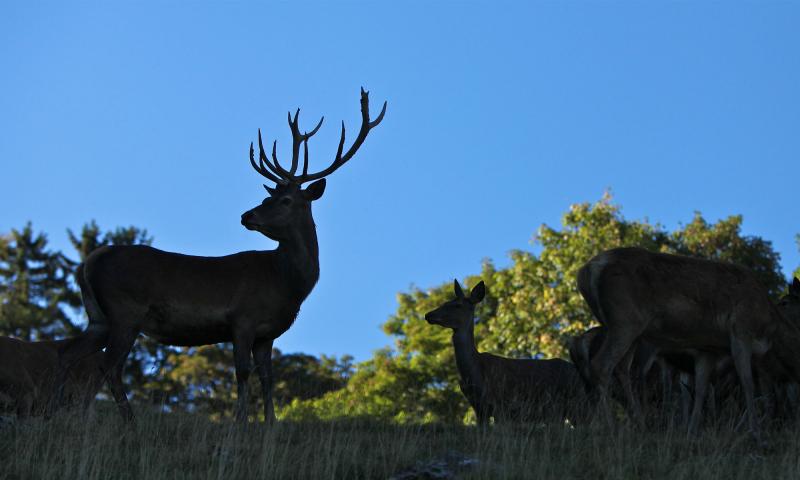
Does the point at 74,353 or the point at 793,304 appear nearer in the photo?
the point at 74,353

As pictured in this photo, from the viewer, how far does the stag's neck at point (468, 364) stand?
13122 mm

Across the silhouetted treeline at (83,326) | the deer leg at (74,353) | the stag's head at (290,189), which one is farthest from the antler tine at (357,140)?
the silhouetted treeline at (83,326)

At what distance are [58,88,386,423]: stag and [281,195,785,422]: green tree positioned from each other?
1834cm

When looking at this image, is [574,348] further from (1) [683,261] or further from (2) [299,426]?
(2) [299,426]

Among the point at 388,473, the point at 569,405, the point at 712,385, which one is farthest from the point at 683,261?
the point at 388,473

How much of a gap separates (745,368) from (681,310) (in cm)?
84

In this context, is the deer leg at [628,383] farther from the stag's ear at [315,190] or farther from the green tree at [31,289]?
the green tree at [31,289]

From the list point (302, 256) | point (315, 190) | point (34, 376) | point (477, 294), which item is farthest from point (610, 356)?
point (34, 376)

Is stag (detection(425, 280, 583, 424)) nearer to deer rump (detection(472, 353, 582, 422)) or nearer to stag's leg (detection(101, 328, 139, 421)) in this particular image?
deer rump (detection(472, 353, 582, 422))

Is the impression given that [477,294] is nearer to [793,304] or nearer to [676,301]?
[793,304]

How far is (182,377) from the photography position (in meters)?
40.1

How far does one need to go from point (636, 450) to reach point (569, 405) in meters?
4.33

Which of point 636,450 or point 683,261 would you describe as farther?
point 683,261

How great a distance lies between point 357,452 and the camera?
8.42 meters
